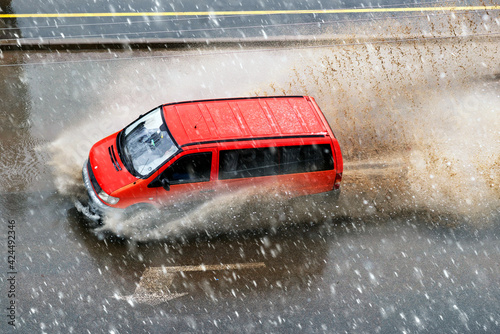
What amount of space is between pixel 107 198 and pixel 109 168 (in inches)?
22.2

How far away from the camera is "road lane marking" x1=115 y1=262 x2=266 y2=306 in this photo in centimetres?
784

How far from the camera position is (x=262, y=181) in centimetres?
848

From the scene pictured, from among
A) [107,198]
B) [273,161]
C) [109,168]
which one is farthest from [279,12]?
[107,198]

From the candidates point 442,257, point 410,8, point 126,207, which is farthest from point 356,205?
point 410,8

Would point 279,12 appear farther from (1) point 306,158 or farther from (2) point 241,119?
(1) point 306,158

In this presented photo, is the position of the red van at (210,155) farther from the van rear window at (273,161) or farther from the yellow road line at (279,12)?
the yellow road line at (279,12)

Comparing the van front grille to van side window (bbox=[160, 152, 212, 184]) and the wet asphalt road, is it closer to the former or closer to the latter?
the wet asphalt road

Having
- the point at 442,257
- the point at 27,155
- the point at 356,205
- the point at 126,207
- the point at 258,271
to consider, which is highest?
the point at 27,155

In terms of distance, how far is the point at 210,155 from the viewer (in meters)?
8.05

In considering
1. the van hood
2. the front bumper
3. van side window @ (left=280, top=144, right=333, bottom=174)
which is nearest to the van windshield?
the van hood

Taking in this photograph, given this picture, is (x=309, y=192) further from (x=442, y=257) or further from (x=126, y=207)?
(x=126, y=207)

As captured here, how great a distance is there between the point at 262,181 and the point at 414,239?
3.27 m

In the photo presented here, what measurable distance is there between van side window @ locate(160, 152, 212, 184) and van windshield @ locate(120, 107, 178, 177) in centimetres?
21

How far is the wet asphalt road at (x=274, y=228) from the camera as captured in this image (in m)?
7.84
